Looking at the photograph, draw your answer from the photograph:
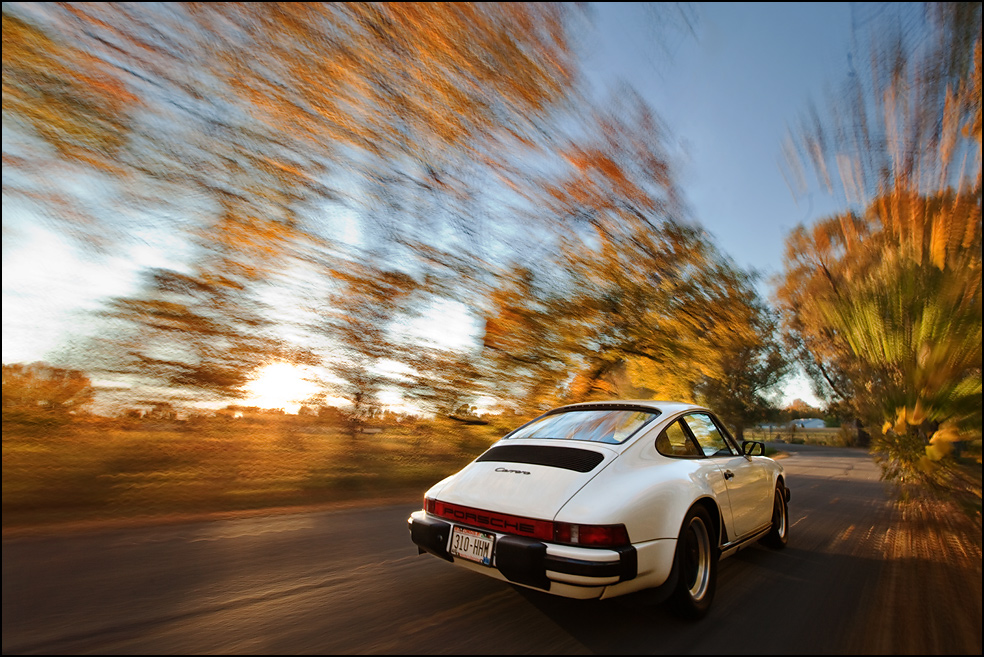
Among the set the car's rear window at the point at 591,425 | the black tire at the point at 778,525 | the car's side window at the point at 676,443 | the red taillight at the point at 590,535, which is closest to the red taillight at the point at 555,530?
the red taillight at the point at 590,535

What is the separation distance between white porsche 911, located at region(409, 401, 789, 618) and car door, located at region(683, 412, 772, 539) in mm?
19

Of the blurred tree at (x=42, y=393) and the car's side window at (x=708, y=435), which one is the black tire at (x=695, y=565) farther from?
the blurred tree at (x=42, y=393)

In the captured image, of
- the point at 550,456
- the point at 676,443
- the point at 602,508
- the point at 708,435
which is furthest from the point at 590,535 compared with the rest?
the point at 708,435

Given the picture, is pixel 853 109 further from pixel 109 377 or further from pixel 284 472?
pixel 284 472

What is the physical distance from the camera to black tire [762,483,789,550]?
538 cm

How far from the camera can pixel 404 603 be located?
11.8 ft

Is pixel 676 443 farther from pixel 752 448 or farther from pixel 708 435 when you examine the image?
pixel 752 448

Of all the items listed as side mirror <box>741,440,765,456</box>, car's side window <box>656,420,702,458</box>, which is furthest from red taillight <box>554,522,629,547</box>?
side mirror <box>741,440,765,456</box>

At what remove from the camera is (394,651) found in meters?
2.88

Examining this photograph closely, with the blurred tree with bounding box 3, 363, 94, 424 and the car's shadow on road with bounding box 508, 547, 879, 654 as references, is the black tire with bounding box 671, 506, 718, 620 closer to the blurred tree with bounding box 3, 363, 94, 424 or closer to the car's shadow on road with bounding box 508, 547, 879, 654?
the car's shadow on road with bounding box 508, 547, 879, 654

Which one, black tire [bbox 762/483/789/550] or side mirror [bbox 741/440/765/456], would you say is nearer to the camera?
side mirror [bbox 741/440/765/456]

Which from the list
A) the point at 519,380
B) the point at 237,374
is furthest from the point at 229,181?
the point at 519,380

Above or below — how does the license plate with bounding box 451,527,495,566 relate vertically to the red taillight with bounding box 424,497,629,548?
below

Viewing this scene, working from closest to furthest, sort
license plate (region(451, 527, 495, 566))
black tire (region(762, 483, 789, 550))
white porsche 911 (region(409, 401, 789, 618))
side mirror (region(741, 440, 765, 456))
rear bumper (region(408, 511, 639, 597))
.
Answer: rear bumper (region(408, 511, 639, 597)) < white porsche 911 (region(409, 401, 789, 618)) < license plate (region(451, 527, 495, 566)) < side mirror (region(741, 440, 765, 456)) < black tire (region(762, 483, 789, 550))
